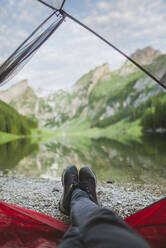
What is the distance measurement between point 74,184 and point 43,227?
64 cm

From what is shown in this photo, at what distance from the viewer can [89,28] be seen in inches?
108

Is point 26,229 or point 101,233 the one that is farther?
point 26,229

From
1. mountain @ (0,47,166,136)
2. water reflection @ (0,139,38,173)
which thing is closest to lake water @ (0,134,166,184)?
water reflection @ (0,139,38,173)

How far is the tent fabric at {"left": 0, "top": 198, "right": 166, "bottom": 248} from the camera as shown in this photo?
5.00 feet

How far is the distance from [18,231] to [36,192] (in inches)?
92.7

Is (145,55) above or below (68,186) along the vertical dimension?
above

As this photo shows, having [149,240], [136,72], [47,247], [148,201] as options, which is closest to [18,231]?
[47,247]

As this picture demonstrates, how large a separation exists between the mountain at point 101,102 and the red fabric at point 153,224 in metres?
60.3

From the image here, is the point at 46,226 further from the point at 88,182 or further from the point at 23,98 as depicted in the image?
the point at 23,98

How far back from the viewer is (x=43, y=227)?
70.1 inches

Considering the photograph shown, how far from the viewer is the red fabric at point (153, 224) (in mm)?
1477

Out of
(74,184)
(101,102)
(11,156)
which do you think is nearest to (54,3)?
(74,184)

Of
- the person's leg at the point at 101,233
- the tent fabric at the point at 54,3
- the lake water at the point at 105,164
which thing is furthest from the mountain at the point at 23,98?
the person's leg at the point at 101,233

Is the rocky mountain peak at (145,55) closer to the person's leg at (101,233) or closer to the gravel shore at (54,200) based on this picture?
the person's leg at (101,233)
